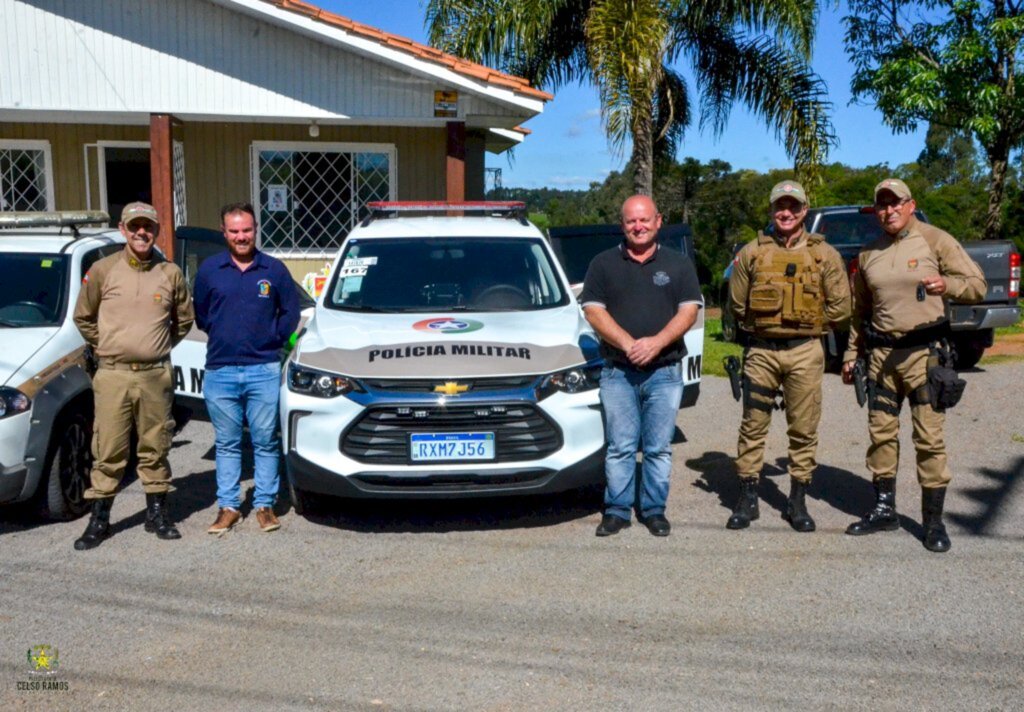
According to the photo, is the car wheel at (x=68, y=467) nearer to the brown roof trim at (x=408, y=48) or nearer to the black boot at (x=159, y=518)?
the black boot at (x=159, y=518)

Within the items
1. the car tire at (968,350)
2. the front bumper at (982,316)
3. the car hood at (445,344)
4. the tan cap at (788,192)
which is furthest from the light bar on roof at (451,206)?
the car tire at (968,350)

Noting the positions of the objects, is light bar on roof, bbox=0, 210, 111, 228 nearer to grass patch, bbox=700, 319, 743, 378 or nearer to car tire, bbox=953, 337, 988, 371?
grass patch, bbox=700, 319, 743, 378

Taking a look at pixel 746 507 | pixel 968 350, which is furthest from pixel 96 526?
pixel 968 350

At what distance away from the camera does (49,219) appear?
677 cm

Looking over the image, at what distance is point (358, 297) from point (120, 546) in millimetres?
1973

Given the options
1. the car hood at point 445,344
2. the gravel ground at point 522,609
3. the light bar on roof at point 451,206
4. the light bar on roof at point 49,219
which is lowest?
the gravel ground at point 522,609

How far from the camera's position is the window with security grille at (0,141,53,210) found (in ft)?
43.4

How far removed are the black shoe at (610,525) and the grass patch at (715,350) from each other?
172 inches

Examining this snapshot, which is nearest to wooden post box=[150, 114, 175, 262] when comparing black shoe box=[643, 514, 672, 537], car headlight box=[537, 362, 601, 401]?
car headlight box=[537, 362, 601, 401]

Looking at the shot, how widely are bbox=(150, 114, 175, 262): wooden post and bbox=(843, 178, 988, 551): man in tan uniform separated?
8.14 meters

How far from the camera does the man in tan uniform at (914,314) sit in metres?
5.33

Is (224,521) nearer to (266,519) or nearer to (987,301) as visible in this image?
(266,519)

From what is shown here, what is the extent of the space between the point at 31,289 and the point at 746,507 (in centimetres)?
439

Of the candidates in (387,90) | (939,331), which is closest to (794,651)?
(939,331)
